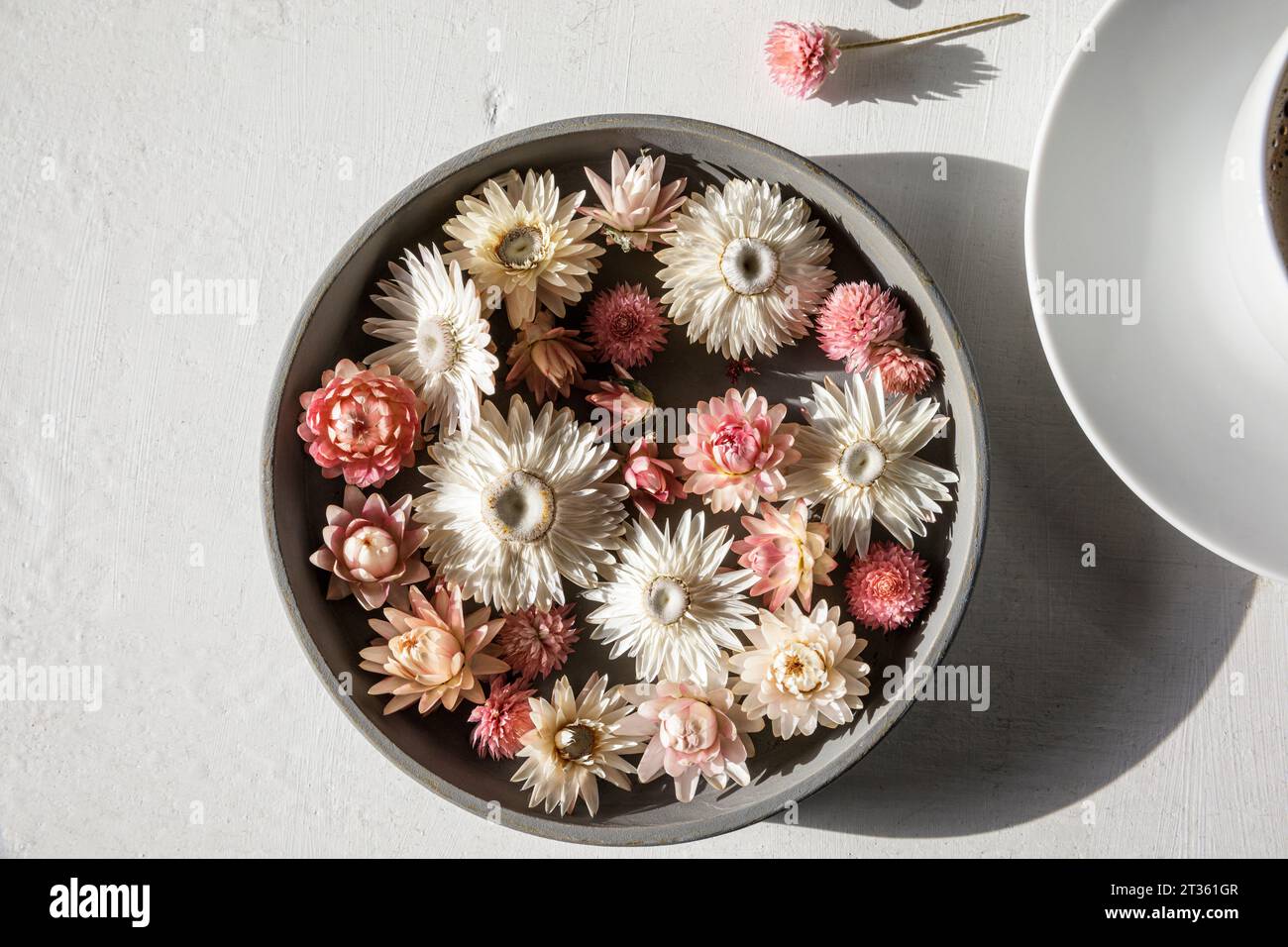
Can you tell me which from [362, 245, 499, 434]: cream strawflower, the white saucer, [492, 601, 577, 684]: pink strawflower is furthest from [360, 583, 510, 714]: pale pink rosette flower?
the white saucer

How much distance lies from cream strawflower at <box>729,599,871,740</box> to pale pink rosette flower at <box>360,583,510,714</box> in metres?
0.18

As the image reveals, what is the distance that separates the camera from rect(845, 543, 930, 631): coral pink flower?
62cm

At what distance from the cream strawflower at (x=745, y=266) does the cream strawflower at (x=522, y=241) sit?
0.06 metres

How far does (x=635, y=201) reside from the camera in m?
0.63

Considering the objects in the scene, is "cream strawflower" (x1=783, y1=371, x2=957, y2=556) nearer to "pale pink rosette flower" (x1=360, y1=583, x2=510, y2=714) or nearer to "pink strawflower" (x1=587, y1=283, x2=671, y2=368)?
"pink strawflower" (x1=587, y1=283, x2=671, y2=368)

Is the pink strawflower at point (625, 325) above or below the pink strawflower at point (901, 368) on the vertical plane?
above

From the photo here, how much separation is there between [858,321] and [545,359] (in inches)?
8.7

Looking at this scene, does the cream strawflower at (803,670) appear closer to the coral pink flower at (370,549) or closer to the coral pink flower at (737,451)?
the coral pink flower at (737,451)

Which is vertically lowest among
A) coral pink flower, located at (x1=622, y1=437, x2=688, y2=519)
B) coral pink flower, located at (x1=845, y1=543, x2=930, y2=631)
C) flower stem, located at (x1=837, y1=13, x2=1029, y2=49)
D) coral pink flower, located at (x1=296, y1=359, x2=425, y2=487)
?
coral pink flower, located at (x1=845, y1=543, x2=930, y2=631)

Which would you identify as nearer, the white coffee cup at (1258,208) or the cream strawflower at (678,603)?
the white coffee cup at (1258,208)

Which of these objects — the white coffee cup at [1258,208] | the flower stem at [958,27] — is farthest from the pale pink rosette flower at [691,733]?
the flower stem at [958,27]

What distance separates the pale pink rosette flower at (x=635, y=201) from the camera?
62 cm

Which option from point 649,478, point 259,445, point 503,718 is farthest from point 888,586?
point 259,445
